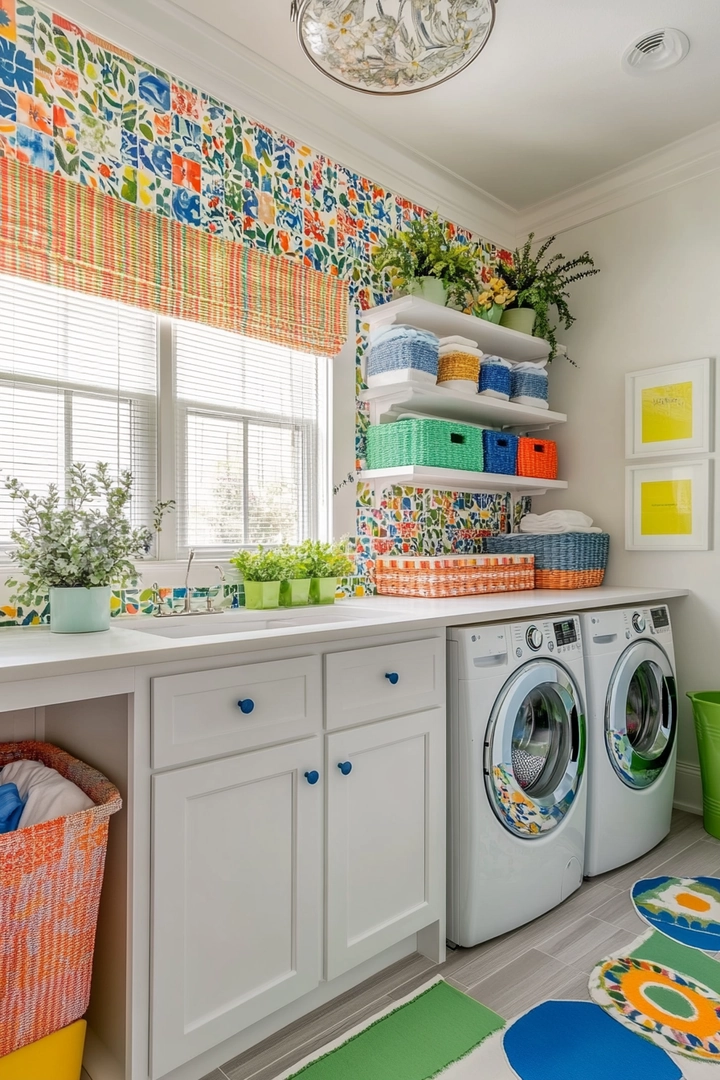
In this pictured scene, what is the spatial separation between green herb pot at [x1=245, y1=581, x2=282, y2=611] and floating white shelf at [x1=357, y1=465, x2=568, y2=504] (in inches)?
27.0

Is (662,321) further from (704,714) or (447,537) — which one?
(704,714)

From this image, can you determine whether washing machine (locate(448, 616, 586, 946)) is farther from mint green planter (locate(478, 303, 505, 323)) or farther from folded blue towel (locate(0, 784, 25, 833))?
mint green planter (locate(478, 303, 505, 323))

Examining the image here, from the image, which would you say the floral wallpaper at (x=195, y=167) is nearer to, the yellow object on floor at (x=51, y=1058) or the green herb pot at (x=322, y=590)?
the green herb pot at (x=322, y=590)

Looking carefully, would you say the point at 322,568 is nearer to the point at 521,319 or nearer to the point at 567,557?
the point at 567,557

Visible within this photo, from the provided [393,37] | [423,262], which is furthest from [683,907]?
[393,37]

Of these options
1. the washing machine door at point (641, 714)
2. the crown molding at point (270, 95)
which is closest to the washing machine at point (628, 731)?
the washing machine door at point (641, 714)

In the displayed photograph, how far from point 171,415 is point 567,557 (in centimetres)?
179

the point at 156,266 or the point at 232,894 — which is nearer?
the point at 232,894

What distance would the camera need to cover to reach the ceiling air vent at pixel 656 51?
2.25m

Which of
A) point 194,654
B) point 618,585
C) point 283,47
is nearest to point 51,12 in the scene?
point 283,47

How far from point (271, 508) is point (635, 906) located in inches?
71.7

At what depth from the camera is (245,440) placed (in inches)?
96.9

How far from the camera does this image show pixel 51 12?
1909 millimetres

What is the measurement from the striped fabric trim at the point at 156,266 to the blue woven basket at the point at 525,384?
0.89 meters
